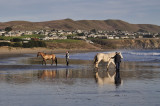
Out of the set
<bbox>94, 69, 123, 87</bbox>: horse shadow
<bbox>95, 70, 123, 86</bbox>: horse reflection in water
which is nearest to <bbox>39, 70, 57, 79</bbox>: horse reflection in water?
<bbox>94, 69, 123, 87</bbox>: horse shadow

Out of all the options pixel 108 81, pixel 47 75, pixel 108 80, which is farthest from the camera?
pixel 47 75

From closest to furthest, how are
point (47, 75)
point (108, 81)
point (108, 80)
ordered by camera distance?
point (108, 81) < point (108, 80) < point (47, 75)

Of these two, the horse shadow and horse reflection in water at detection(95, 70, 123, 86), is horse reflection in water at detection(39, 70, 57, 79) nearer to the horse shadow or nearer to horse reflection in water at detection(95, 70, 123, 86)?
the horse shadow

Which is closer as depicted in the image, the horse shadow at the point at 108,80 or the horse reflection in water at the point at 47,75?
the horse shadow at the point at 108,80

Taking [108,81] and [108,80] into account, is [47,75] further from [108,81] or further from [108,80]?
[108,81]

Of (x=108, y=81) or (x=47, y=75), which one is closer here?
(x=108, y=81)

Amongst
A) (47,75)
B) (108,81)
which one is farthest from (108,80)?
(47,75)

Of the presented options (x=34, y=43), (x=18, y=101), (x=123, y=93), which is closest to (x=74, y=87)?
(x=123, y=93)

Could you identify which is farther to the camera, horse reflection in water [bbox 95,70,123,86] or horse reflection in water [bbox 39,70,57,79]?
horse reflection in water [bbox 39,70,57,79]

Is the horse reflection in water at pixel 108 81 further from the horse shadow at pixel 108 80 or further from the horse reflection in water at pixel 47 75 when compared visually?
the horse reflection in water at pixel 47 75

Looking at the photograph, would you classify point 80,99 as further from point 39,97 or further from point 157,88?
point 157,88

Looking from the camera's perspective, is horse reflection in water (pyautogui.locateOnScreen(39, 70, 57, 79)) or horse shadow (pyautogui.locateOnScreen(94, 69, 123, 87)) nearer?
horse shadow (pyautogui.locateOnScreen(94, 69, 123, 87))

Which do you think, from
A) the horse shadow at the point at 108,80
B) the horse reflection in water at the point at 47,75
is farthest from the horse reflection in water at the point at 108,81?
the horse reflection in water at the point at 47,75

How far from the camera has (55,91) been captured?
15586 mm
